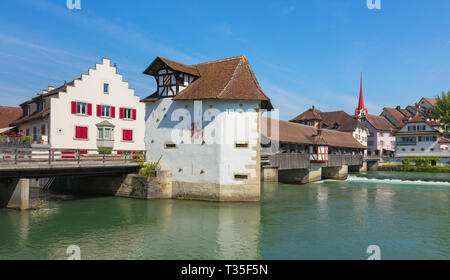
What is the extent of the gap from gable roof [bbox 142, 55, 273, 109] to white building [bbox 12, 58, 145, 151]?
802 cm

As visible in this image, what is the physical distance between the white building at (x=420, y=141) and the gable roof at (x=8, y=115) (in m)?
62.0

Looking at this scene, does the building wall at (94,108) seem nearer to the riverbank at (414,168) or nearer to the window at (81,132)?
the window at (81,132)

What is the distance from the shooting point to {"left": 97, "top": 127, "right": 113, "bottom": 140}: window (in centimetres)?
2980

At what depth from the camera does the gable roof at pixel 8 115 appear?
34.8 metres

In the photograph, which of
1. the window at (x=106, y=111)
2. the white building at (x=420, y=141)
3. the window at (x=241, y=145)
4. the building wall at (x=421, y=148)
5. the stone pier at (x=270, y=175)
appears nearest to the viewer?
the window at (x=241, y=145)

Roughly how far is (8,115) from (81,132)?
546 inches

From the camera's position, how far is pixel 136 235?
1338cm

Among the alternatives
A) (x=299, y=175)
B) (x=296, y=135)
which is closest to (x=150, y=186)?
(x=299, y=175)

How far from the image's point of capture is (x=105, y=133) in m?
30.1

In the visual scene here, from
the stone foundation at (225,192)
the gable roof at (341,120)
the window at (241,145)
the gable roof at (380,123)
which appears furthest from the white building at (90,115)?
the gable roof at (380,123)
